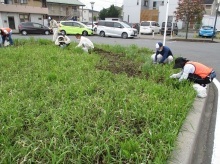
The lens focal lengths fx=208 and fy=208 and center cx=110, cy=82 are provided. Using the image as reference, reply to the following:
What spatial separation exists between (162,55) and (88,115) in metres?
4.24

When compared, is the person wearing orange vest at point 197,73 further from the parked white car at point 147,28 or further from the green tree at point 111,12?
the green tree at point 111,12

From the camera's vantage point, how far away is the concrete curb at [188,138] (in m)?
2.47

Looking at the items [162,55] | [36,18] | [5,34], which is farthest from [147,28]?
[162,55]

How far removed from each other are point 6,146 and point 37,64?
157 inches

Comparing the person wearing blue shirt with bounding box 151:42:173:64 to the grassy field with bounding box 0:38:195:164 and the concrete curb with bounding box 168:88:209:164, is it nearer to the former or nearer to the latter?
the grassy field with bounding box 0:38:195:164

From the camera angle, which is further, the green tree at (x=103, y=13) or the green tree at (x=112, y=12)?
the green tree at (x=103, y=13)

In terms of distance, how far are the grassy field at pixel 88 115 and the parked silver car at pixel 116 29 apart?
47.2 feet

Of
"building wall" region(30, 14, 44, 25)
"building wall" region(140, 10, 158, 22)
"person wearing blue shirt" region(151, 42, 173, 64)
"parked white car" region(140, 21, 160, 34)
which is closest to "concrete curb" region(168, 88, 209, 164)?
"person wearing blue shirt" region(151, 42, 173, 64)

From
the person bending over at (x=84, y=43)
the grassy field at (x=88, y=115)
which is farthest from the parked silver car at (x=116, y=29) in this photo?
the grassy field at (x=88, y=115)

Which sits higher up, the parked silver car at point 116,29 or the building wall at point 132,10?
the building wall at point 132,10

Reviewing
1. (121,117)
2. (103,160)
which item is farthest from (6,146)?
(121,117)

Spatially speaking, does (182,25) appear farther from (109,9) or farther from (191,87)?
(191,87)

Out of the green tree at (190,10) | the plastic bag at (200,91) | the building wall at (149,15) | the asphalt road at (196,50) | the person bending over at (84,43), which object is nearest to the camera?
the plastic bag at (200,91)

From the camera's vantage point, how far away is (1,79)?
4.89 metres
